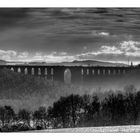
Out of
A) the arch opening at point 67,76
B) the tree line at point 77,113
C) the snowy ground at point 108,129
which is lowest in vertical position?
the snowy ground at point 108,129

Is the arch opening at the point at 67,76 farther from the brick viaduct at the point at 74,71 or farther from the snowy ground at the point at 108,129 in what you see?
the snowy ground at the point at 108,129

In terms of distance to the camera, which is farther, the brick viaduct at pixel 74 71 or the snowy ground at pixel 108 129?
the brick viaduct at pixel 74 71

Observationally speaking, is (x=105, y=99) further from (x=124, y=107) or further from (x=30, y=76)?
(x=30, y=76)

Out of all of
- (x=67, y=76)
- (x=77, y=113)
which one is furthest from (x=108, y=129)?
(x=67, y=76)

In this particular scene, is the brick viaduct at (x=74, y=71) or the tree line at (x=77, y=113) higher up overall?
the brick viaduct at (x=74, y=71)

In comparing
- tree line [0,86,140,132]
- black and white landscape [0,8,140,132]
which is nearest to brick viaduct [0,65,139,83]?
black and white landscape [0,8,140,132]

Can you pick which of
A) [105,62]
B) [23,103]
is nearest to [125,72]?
[105,62]

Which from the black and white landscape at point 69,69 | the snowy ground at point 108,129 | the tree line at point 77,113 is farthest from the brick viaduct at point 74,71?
the snowy ground at point 108,129
